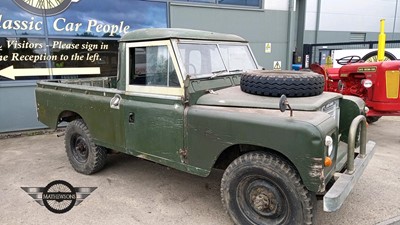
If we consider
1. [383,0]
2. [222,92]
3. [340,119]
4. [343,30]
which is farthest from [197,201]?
[383,0]

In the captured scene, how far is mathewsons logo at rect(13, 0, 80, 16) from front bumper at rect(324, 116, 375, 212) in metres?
6.64

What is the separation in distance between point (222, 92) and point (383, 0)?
1633 centimetres

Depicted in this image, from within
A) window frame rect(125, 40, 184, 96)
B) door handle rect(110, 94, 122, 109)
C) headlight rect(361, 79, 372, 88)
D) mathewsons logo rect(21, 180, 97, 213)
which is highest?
window frame rect(125, 40, 184, 96)

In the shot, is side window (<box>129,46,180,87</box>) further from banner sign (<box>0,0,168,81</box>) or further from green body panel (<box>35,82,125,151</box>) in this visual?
banner sign (<box>0,0,168,81</box>)

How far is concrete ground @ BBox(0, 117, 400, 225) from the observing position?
134 inches

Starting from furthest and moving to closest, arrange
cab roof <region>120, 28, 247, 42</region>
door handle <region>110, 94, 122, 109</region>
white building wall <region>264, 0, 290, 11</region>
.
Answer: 1. white building wall <region>264, 0, 290, 11</region>
2. door handle <region>110, 94, 122, 109</region>
3. cab roof <region>120, 28, 247, 42</region>

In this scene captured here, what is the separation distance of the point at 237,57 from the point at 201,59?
0.68 metres

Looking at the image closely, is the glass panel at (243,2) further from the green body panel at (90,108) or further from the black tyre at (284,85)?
the black tyre at (284,85)

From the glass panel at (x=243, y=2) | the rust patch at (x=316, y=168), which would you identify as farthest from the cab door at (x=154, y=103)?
the glass panel at (x=243, y=2)

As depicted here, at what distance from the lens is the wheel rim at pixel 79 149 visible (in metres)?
4.70

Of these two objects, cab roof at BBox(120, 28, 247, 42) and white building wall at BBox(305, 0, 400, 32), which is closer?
cab roof at BBox(120, 28, 247, 42)

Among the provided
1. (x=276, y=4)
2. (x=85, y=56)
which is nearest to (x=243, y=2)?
(x=276, y=4)

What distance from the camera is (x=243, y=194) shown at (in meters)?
3.01

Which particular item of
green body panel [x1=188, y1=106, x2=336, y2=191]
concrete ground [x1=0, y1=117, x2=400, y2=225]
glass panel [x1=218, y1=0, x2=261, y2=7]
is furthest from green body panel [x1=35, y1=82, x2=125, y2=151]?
glass panel [x1=218, y1=0, x2=261, y2=7]
